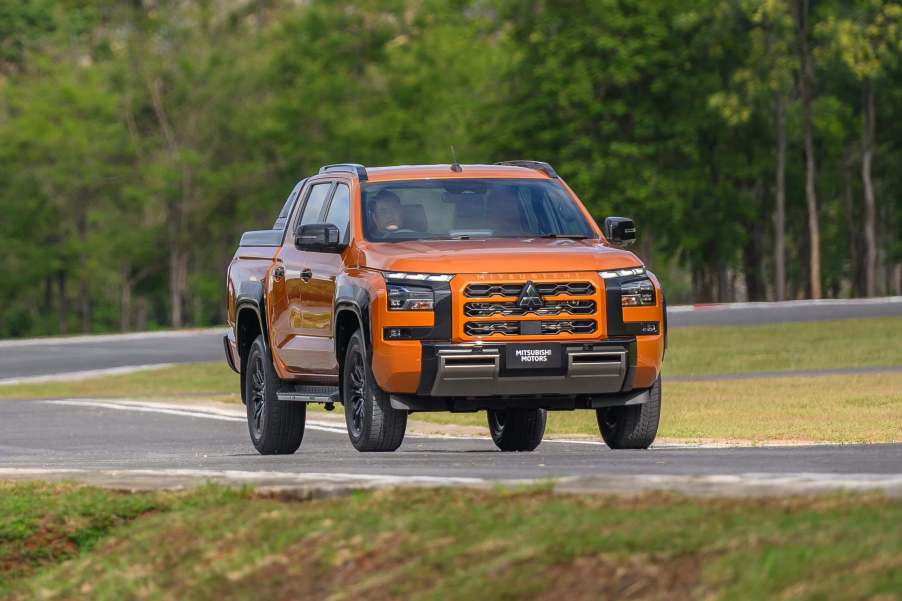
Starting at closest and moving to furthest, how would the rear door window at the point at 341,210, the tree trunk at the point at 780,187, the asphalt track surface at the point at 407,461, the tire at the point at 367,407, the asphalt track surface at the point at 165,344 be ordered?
1. the asphalt track surface at the point at 407,461
2. the tire at the point at 367,407
3. the rear door window at the point at 341,210
4. the asphalt track surface at the point at 165,344
5. the tree trunk at the point at 780,187

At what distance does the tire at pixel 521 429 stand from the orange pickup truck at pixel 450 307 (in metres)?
1.91

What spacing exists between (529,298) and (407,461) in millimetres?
1579

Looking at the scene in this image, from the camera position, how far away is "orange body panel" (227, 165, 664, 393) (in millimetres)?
13602

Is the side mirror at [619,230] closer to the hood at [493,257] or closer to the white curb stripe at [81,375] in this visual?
the hood at [493,257]

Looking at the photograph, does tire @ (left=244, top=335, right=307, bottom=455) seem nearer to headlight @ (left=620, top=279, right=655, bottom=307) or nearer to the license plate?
the license plate

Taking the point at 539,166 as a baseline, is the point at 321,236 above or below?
below

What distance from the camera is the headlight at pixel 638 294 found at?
1384 cm

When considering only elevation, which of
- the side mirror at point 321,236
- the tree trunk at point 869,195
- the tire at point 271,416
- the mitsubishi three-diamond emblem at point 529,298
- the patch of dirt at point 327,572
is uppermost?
the side mirror at point 321,236

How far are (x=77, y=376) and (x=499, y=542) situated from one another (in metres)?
28.7

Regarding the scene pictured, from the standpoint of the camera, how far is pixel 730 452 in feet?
44.1

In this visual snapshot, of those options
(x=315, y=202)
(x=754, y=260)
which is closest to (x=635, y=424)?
(x=315, y=202)

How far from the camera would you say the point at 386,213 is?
15.0 metres

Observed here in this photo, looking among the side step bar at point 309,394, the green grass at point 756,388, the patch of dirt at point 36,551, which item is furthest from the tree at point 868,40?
the patch of dirt at point 36,551

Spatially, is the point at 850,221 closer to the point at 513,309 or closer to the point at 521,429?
the point at 521,429
